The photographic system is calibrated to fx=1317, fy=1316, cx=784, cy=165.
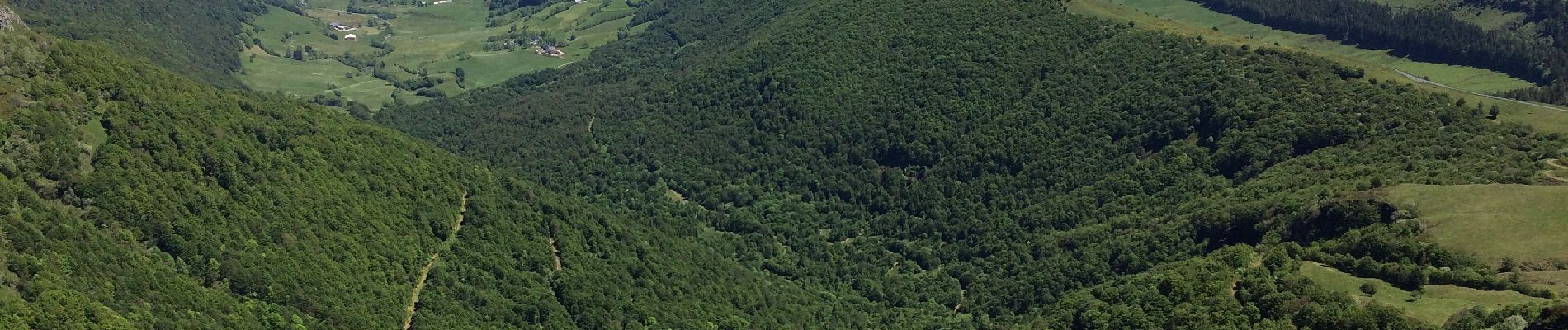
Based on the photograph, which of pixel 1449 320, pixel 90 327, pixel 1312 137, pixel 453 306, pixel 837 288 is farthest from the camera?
pixel 837 288

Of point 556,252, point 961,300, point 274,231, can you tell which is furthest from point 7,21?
point 961,300

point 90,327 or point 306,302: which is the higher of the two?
point 90,327

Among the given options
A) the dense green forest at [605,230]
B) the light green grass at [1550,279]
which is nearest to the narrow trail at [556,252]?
the dense green forest at [605,230]

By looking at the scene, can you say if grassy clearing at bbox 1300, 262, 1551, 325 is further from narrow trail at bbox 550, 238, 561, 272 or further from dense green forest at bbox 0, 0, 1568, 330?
narrow trail at bbox 550, 238, 561, 272

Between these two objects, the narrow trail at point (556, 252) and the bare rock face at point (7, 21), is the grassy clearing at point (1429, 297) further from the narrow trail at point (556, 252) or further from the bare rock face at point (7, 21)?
the bare rock face at point (7, 21)

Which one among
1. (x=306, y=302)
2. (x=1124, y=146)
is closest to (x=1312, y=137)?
(x=1124, y=146)

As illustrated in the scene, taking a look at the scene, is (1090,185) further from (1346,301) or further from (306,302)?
(306,302)

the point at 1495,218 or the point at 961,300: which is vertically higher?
the point at 1495,218

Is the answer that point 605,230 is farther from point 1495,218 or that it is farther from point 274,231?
point 1495,218
